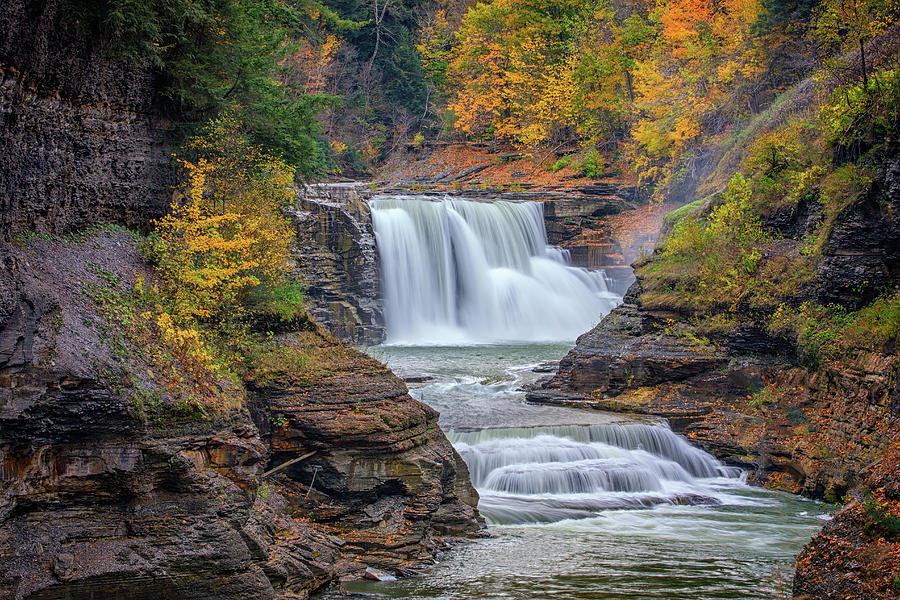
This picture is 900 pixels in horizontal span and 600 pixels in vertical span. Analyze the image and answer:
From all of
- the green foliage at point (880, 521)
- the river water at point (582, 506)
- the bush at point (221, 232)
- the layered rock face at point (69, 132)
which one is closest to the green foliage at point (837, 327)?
the river water at point (582, 506)

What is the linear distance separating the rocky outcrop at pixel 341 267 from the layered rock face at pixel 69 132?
54.7 ft

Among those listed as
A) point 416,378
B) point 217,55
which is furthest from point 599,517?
point 217,55

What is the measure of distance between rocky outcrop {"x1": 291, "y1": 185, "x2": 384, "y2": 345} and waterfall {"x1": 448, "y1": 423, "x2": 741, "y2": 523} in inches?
562

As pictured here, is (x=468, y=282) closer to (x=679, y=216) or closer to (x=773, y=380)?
(x=679, y=216)

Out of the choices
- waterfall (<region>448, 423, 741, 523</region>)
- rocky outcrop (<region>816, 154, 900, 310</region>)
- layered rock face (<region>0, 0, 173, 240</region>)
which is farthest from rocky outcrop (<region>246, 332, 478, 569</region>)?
rocky outcrop (<region>816, 154, 900, 310</region>)

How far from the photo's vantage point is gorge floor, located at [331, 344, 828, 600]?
914cm

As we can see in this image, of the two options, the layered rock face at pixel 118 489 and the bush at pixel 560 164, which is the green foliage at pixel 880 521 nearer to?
the layered rock face at pixel 118 489

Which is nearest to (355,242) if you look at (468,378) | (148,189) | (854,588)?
(468,378)

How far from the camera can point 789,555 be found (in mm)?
10461

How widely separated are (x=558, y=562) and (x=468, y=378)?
1093 centimetres

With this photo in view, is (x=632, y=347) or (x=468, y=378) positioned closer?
(x=632, y=347)

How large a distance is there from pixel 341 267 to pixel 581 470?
16645 millimetres

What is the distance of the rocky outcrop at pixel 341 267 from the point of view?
92.3ft

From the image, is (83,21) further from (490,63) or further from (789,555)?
(490,63)
